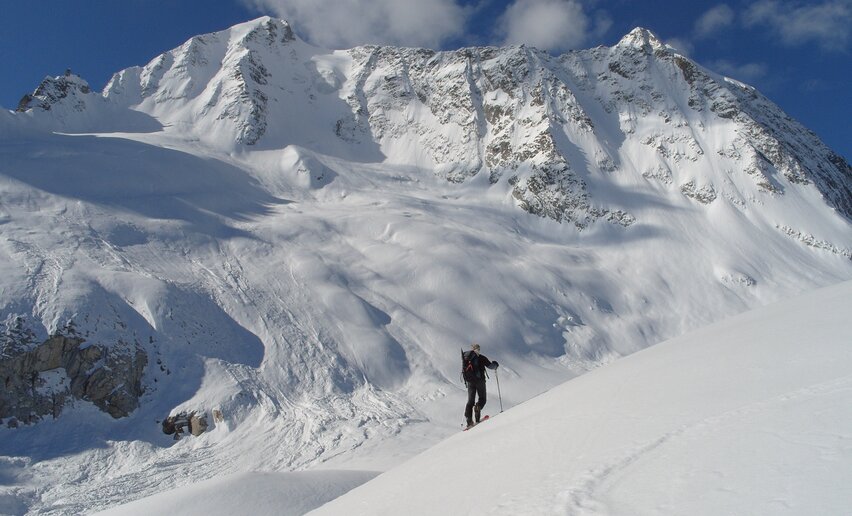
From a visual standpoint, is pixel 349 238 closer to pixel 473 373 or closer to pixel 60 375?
pixel 60 375

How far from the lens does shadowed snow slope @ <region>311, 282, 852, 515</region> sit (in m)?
2.90

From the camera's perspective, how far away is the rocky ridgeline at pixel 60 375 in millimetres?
20016

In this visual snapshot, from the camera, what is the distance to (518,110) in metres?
65.6

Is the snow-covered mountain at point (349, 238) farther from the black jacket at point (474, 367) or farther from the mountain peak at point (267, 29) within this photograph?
the black jacket at point (474, 367)

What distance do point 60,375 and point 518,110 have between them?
5613 cm

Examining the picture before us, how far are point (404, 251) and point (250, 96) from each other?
36.4 m

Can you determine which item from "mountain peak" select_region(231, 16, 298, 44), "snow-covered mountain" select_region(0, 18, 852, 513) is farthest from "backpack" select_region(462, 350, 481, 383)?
"mountain peak" select_region(231, 16, 298, 44)

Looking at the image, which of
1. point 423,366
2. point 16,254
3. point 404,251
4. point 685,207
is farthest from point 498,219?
point 16,254

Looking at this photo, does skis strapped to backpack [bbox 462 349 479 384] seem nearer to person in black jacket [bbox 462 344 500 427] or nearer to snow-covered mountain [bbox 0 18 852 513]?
person in black jacket [bbox 462 344 500 427]

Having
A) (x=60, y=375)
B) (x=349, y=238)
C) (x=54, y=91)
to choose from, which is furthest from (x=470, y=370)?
(x=54, y=91)

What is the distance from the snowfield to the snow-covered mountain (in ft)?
43.9

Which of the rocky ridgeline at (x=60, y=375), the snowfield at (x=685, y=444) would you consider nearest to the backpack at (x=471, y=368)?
the snowfield at (x=685, y=444)

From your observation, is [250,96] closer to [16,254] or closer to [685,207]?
[16,254]

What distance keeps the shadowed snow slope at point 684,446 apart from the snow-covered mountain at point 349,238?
13.5m
